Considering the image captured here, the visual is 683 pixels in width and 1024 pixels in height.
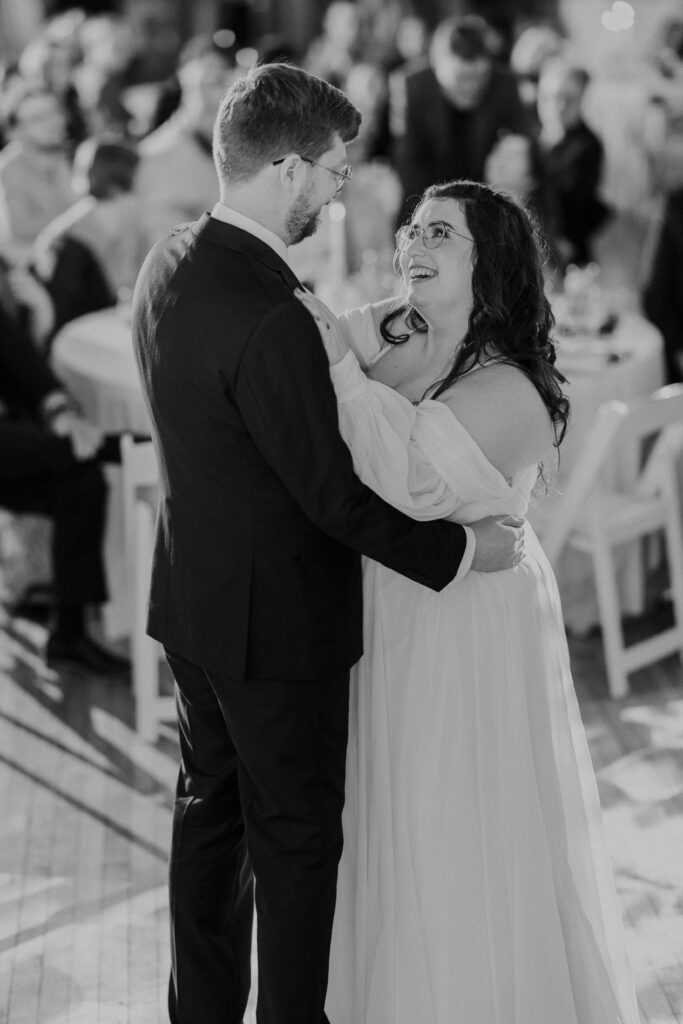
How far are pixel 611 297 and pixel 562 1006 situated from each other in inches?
135

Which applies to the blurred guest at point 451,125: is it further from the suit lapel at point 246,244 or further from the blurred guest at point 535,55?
the suit lapel at point 246,244

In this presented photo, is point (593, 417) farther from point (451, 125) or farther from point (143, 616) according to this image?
point (451, 125)

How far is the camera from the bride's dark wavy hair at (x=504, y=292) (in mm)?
2131

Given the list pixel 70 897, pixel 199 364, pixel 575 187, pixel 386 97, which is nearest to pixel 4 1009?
pixel 70 897

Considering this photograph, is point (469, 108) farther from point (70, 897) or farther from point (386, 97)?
point (70, 897)

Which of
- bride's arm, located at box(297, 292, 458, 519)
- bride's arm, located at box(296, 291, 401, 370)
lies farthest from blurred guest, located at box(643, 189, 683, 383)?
bride's arm, located at box(297, 292, 458, 519)

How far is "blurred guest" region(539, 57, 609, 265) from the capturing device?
24.5 feet

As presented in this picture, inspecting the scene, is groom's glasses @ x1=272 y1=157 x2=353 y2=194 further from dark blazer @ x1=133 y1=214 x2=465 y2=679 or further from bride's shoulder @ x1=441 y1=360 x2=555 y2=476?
bride's shoulder @ x1=441 y1=360 x2=555 y2=476

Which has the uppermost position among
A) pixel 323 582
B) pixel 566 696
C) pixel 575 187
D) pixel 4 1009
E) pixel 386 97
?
pixel 386 97

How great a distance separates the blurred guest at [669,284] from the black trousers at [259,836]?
3.54m

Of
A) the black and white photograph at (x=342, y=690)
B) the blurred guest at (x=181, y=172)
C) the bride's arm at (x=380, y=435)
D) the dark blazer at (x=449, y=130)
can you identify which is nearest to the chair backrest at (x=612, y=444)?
the black and white photograph at (x=342, y=690)

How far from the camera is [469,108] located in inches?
226

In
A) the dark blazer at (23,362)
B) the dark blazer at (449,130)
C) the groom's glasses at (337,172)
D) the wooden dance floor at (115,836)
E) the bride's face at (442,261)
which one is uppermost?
the dark blazer at (449,130)

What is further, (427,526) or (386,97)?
(386,97)
